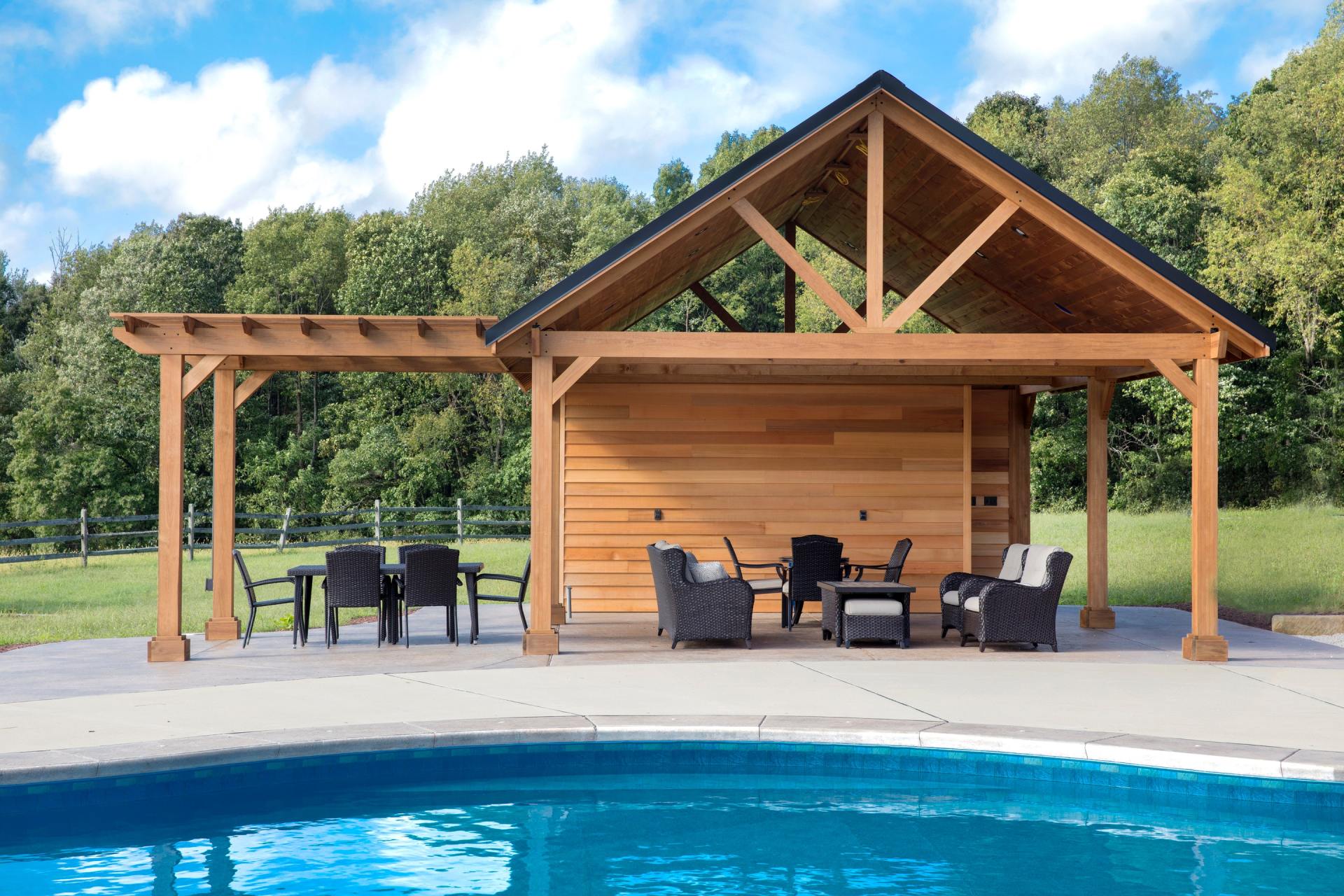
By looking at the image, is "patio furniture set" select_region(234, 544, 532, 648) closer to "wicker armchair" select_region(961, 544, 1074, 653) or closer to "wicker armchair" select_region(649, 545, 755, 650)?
"wicker armchair" select_region(649, 545, 755, 650)

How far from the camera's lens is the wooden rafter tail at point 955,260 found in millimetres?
8883

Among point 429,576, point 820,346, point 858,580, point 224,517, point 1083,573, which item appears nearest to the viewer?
point 820,346

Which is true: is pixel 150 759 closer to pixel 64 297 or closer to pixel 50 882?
pixel 50 882

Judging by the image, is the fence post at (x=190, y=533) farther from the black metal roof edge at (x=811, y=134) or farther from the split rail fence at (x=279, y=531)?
the black metal roof edge at (x=811, y=134)

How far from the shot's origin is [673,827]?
568 cm

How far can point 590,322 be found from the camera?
10953 mm

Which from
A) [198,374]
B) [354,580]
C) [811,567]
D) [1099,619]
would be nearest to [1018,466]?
[1099,619]

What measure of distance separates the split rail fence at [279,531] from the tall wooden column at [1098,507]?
12139mm

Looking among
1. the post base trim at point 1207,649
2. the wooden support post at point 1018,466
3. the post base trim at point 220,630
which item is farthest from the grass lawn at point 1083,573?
the post base trim at point 1207,649

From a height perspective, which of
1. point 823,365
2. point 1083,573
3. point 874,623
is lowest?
point 1083,573

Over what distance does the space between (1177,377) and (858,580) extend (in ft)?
10.8

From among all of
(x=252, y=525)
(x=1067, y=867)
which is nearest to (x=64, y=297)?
(x=252, y=525)

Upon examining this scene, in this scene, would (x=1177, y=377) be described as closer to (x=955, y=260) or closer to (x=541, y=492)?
(x=955, y=260)

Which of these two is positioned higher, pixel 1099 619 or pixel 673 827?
pixel 1099 619
